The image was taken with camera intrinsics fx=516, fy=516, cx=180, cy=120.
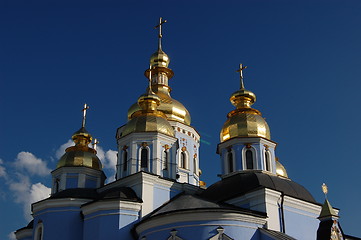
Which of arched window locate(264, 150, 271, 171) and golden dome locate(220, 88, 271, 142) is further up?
golden dome locate(220, 88, 271, 142)

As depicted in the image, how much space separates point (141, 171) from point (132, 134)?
185 cm

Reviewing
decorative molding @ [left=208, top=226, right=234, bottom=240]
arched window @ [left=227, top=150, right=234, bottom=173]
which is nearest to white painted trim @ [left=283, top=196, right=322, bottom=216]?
arched window @ [left=227, top=150, right=234, bottom=173]

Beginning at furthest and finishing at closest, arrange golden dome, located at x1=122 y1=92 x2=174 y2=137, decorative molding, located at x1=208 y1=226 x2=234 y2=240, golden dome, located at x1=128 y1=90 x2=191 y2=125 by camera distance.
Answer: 1. golden dome, located at x1=128 y1=90 x2=191 y2=125
2. golden dome, located at x1=122 y1=92 x2=174 y2=137
3. decorative molding, located at x1=208 y1=226 x2=234 y2=240

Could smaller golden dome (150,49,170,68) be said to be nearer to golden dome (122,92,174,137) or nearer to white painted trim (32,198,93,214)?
golden dome (122,92,174,137)

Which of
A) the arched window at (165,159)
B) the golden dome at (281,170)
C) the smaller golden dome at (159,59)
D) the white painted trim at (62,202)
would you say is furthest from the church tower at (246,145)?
the smaller golden dome at (159,59)

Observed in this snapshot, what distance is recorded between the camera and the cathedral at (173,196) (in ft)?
48.7

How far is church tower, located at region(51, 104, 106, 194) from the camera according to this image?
20.1 m

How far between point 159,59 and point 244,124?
7661mm

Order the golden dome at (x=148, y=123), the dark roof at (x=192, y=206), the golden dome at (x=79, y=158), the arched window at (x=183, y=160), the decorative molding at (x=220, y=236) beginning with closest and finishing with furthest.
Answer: the decorative molding at (x=220, y=236) < the dark roof at (x=192, y=206) < the golden dome at (x=148, y=123) < the golden dome at (x=79, y=158) < the arched window at (x=183, y=160)

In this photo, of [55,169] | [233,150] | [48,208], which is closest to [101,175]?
[55,169]

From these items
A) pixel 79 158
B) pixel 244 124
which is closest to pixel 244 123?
pixel 244 124

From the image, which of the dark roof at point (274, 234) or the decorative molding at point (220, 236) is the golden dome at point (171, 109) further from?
the decorative molding at point (220, 236)

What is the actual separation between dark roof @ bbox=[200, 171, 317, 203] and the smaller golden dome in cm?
904

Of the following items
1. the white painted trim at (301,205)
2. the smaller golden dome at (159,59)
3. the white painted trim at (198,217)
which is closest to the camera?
the white painted trim at (198,217)
